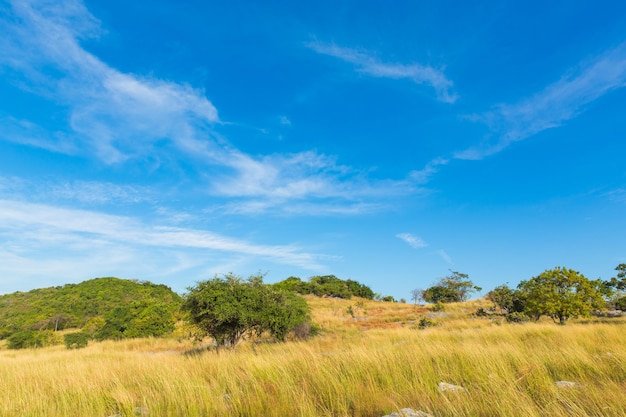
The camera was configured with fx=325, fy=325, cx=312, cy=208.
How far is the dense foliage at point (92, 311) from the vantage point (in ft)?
102

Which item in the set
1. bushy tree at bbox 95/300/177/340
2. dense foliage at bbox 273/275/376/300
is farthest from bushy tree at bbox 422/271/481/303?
bushy tree at bbox 95/300/177/340

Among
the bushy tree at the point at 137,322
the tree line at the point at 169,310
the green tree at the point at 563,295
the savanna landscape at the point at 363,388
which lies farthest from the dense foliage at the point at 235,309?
the bushy tree at the point at 137,322

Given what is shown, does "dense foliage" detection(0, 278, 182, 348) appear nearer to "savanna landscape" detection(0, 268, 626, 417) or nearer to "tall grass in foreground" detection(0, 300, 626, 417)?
"savanna landscape" detection(0, 268, 626, 417)

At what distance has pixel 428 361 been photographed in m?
6.75

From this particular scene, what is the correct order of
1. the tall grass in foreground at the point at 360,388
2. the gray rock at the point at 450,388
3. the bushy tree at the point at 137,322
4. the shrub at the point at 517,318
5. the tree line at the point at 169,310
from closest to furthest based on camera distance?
the tall grass in foreground at the point at 360,388, the gray rock at the point at 450,388, the tree line at the point at 169,310, the shrub at the point at 517,318, the bushy tree at the point at 137,322

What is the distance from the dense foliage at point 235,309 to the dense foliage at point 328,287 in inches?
1722

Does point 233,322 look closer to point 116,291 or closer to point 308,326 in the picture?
point 308,326

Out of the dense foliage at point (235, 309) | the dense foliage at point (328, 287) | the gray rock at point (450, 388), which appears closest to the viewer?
the gray rock at point (450, 388)

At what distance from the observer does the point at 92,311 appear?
54094mm

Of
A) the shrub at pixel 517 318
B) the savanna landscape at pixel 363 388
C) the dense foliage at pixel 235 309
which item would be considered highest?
the dense foliage at pixel 235 309

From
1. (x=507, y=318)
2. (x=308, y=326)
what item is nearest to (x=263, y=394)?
(x=308, y=326)

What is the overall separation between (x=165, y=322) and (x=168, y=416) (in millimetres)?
31449

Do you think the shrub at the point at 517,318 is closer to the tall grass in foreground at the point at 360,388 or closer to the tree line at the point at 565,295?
the tree line at the point at 565,295

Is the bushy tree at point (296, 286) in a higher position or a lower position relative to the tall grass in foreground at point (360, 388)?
higher
